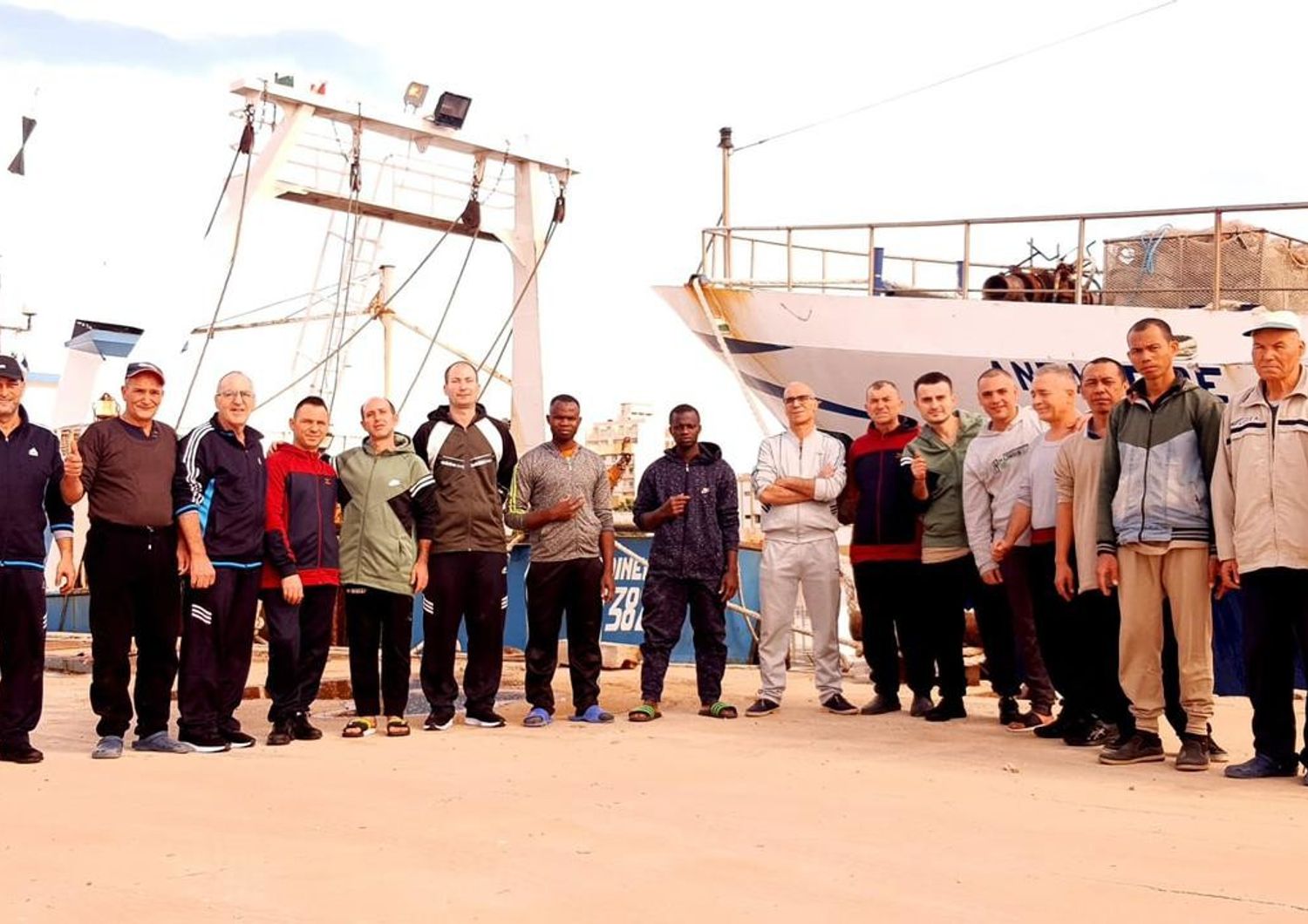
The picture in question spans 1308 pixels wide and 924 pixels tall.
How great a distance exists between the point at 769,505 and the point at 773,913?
14.4ft

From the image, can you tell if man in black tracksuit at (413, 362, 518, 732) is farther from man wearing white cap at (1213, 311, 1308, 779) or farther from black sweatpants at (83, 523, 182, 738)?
man wearing white cap at (1213, 311, 1308, 779)

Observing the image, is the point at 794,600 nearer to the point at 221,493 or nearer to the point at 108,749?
the point at 221,493

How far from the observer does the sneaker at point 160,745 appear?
5.91m

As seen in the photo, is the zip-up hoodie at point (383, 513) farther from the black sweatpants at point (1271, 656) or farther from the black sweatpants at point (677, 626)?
the black sweatpants at point (1271, 656)

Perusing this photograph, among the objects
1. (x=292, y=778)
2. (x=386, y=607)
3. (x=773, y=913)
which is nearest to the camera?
(x=773, y=913)

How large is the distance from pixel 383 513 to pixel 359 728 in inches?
38.0

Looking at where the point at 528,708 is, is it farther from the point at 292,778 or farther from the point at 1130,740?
the point at 1130,740

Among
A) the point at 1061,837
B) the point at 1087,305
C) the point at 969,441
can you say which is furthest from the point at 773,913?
the point at 1087,305

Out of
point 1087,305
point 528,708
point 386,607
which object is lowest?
point 528,708

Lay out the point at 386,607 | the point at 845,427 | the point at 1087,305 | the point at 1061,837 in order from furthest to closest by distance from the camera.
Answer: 1. the point at 845,427
2. the point at 1087,305
3. the point at 386,607
4. the point at 1061,837

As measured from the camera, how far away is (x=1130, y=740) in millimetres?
5754

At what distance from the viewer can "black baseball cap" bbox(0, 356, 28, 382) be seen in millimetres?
5508

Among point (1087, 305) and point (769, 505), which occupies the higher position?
point (1087, 305)

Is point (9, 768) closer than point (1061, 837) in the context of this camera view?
No
